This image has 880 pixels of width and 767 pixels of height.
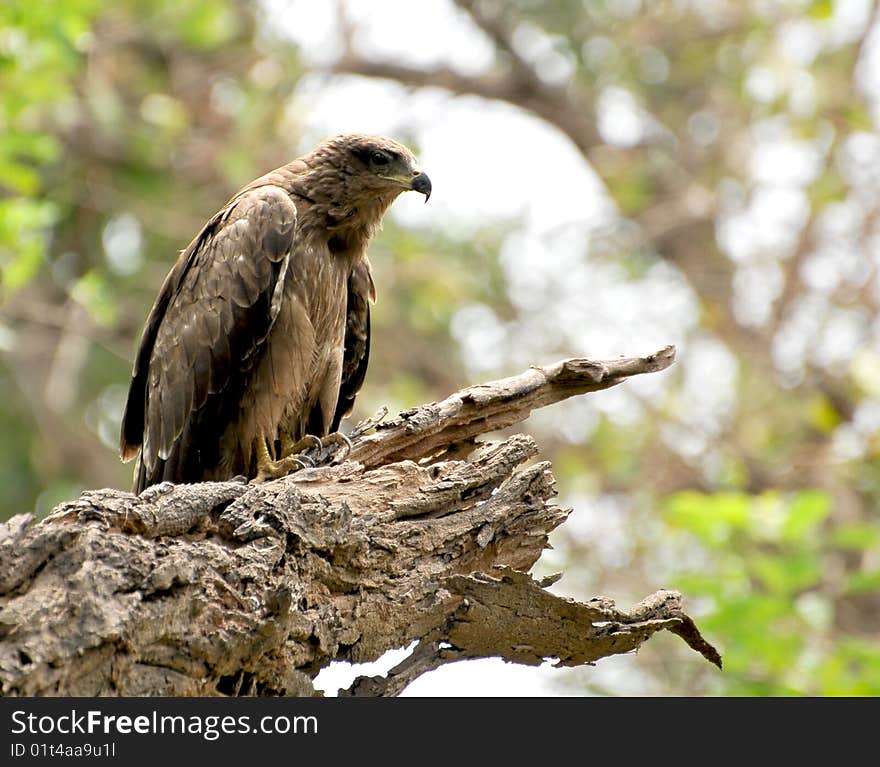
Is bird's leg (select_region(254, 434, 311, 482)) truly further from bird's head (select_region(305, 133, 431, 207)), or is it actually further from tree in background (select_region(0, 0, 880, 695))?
tree in background (select_region(0, 0, 880, 695))

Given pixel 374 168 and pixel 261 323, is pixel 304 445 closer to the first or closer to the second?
pixel 261 323

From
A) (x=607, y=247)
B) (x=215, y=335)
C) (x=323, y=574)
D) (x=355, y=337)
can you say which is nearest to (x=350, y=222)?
(x=355, y=337)

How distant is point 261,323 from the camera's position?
5.60 meters

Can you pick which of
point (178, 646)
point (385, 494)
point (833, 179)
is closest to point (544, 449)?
point (833, 179)

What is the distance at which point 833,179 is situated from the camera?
11.2 m

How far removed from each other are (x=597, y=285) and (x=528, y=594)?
8.32 m

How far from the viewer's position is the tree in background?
10.9 m

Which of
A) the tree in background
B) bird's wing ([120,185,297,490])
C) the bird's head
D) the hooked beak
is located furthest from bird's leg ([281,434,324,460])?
the tree in background

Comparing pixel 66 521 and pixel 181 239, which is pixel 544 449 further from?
pixel 66 521

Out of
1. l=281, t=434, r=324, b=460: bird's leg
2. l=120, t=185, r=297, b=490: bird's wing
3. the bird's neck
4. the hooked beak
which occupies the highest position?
the hooked beak

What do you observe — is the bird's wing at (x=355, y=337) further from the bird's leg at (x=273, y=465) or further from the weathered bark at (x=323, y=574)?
the weathered bark at (x=323, y=574)

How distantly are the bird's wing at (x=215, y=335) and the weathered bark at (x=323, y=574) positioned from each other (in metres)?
1.10

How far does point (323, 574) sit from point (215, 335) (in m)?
1.98

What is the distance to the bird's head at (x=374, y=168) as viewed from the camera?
234 inches
